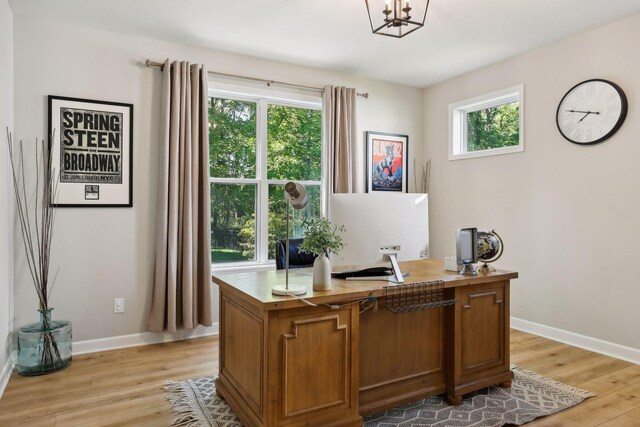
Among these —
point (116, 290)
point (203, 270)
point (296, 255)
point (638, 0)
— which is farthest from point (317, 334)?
point (638, 0)

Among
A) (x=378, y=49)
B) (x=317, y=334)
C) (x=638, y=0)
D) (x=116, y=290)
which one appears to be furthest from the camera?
(x=378, y=49)

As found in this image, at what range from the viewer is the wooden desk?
1.94 m

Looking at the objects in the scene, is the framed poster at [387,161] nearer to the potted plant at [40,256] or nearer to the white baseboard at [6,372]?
the potted plant at [40,256]

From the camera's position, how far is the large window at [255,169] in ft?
13.2

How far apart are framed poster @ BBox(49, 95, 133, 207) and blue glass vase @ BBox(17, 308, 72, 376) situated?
0.90 metres

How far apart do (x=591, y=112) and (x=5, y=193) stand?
4.41 m

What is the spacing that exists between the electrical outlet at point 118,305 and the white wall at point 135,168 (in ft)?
0.10

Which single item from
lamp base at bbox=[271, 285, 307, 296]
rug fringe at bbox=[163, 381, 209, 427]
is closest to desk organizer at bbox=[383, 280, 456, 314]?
lamp base at bbox=[271, 285, 307, 296]

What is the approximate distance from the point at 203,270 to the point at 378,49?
2.51m

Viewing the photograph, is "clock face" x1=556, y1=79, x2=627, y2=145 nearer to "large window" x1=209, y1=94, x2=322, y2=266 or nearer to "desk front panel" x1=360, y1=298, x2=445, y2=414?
"desk front panel" x1=360, y1=298, x2=445, y2=414

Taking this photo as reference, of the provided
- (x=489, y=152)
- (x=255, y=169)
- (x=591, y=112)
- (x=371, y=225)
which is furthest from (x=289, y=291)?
(x=489, y=152)

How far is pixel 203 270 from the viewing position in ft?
12.0

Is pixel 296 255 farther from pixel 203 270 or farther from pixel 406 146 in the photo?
pixel 406 146

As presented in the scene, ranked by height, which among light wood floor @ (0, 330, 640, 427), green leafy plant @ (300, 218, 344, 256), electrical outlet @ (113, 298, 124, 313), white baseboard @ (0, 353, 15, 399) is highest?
green leafy plant @ (300, 218, 344, 256)
